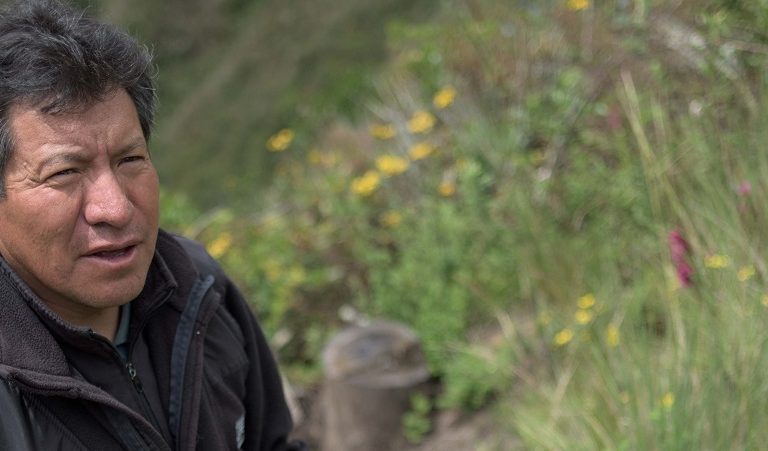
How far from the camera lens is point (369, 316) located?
5969mm

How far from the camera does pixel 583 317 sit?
13.1 feet

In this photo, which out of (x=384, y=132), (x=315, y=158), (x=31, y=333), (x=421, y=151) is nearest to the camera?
(x=31, y=333)

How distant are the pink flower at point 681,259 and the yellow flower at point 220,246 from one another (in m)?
3.36

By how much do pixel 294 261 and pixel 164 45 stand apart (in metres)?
14.6

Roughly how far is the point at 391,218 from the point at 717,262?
3.09m

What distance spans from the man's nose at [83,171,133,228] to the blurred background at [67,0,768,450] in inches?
26.8

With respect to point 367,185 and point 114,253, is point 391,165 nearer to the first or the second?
point 367,185

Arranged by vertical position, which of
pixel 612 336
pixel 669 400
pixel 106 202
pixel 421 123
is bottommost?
pixel 421 123

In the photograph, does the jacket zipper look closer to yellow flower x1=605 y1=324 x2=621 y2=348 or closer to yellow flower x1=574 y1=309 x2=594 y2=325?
yellow flower x1=605 y1=324 x2=621 y2=348

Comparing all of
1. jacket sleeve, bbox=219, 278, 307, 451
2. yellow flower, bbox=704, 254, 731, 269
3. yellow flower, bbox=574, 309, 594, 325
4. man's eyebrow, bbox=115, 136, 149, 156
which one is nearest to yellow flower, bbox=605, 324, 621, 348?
yellow flower, bbox=574, 309, 594, 325

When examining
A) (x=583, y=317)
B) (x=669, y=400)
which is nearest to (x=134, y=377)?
(x=669, y=400)

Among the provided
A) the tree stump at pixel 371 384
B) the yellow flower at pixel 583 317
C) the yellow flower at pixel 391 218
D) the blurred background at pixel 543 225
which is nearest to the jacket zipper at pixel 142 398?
the blurred background at pixel 543 225

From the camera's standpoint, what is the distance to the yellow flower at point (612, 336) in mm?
3582

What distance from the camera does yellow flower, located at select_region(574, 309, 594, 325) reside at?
3.98 meters
